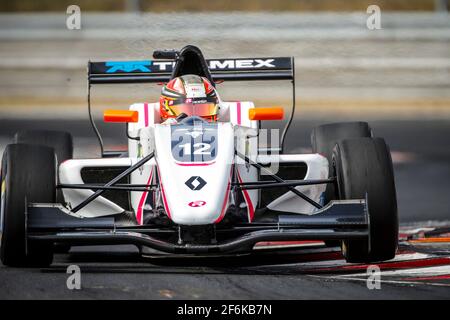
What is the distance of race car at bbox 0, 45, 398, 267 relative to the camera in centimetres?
872

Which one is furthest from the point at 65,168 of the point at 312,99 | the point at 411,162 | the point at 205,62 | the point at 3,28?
the point at 3,28

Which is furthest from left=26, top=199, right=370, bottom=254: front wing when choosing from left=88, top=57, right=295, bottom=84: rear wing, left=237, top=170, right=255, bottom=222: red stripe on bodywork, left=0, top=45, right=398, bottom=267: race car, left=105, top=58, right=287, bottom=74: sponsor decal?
left=105, top=58, right=287, bottom=74: sponsor decal

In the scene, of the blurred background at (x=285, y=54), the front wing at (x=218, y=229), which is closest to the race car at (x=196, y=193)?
the front wing at (x=218, y=229)

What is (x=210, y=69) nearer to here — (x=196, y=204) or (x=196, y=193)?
(x=196, y=193)

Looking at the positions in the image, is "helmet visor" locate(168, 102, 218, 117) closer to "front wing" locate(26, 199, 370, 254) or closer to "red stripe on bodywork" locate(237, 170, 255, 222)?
"red stripe on bodywork" locate(237, 170, 255, 222)

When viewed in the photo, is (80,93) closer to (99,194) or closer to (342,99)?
(342,99)

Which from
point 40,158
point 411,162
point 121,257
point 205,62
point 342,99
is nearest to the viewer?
point 40,158

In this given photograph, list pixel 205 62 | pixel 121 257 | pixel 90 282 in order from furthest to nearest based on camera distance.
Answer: pixel 205 62, pixel 121 257, pixel 90 282

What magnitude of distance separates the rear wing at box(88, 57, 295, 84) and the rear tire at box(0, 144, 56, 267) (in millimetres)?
1964

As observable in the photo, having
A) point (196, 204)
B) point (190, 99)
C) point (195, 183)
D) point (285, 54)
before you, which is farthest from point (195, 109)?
point (285, 54)

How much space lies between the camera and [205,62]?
433 inches

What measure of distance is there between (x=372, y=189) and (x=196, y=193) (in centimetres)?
135

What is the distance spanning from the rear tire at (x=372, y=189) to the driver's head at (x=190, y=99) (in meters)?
1.35
